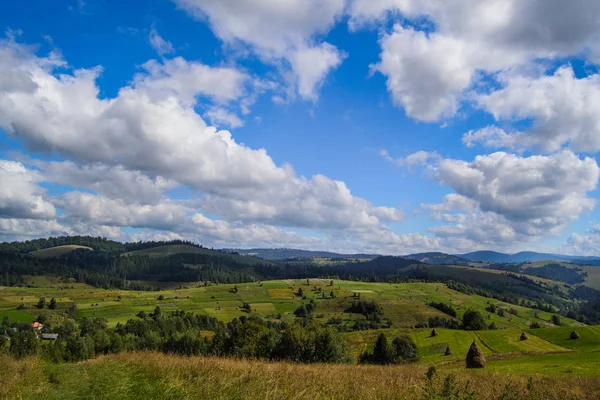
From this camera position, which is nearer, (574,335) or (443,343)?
(574,335)

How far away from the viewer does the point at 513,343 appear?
7444cm

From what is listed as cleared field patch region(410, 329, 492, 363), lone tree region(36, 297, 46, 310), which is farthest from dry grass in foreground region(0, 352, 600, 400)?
lone tree region(36, 297, 46, 310)

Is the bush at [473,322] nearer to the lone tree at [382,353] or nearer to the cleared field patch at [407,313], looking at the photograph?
the cleared field patch at [407,313]

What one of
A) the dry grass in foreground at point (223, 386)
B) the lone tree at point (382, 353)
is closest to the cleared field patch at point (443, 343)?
the lone tree at point (382, 353)

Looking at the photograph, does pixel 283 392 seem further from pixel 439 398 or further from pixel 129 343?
pixel 129 343

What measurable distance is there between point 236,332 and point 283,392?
5001 cm

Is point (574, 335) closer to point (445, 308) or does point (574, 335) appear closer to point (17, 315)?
point (445, 308)

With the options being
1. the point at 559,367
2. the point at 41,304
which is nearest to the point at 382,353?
the point at 559,367

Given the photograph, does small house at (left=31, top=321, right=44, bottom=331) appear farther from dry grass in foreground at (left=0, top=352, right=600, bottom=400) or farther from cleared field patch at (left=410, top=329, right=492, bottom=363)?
dry grass in foreground at (left=0, top=352, right=600, bottom=400)

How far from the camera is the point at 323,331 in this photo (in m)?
40.6

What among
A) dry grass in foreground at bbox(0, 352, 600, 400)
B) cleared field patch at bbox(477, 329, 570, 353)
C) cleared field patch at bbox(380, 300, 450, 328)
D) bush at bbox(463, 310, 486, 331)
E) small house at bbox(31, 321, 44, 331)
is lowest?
cleared field patch at bbox(380, 300, 450, 328)

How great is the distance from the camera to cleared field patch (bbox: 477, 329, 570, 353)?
225 feet

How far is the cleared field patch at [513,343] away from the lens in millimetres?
68500

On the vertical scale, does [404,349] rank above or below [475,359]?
below
